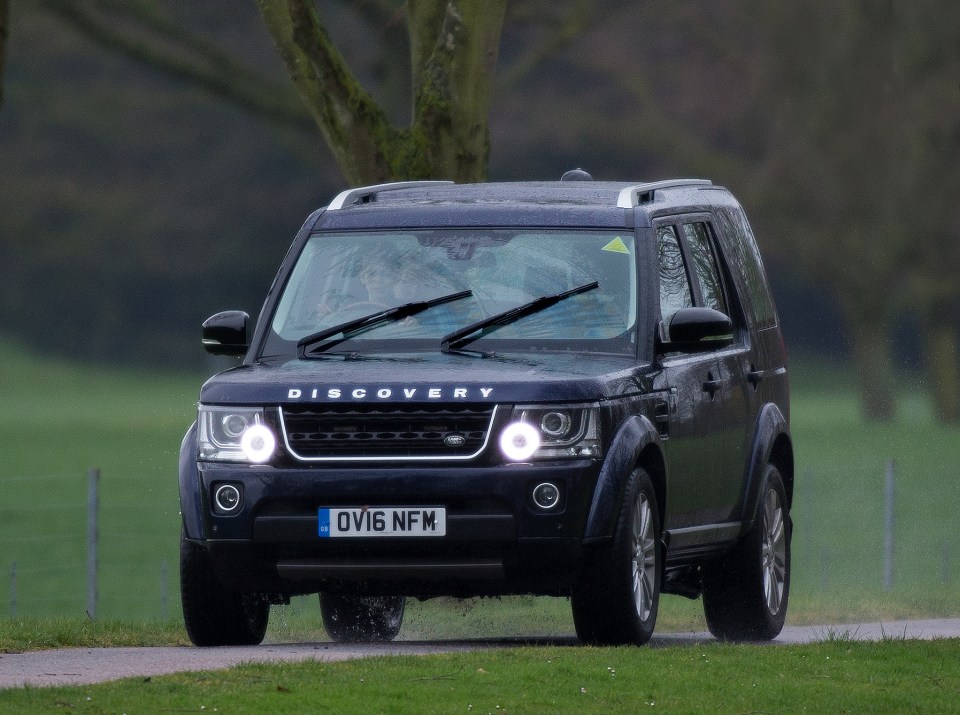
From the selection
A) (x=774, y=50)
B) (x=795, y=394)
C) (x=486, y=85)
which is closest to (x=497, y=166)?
(x=795, y=394)

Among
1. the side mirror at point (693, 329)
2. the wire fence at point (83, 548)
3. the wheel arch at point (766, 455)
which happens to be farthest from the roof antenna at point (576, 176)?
the wire fence at point (83, 548)

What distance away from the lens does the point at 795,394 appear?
219ft

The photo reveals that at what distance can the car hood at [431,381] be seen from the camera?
9742 millimetres

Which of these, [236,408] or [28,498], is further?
[28,498]

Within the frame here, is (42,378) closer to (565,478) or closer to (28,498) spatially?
(28,498)

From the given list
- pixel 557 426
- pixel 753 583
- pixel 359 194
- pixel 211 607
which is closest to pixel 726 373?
pixel 753 583

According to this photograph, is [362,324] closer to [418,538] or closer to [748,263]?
[418,538]

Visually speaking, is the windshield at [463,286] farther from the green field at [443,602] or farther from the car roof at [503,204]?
Result: the green field at [443,602]

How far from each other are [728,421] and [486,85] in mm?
5230

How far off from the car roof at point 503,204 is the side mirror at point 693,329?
0.67 m

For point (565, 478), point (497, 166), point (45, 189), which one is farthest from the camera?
point (45, 189)

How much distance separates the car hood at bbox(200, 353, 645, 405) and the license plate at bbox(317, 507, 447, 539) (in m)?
0.45

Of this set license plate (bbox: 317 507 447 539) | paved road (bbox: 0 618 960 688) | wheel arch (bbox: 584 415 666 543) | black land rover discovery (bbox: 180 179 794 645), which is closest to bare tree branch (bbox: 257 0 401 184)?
black land rover discovery (bbox: 180 179 794 645)

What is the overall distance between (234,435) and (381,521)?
73 centimetres
